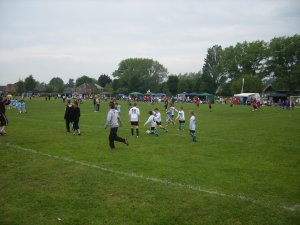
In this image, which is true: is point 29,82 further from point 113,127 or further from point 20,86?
point 113,127

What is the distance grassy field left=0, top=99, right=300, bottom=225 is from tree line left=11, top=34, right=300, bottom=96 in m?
84.2

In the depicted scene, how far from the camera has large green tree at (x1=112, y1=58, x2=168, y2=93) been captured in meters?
128

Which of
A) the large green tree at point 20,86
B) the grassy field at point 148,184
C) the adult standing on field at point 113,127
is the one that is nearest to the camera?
the grassy field at point 148,184

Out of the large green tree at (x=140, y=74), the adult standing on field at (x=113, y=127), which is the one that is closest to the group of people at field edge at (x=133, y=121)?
the adult standing on field at (x=113, y=127)

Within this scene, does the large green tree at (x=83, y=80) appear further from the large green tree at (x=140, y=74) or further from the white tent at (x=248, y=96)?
the white tent at (x=248, y=96)

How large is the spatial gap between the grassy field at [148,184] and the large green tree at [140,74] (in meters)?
112

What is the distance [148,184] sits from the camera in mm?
8227

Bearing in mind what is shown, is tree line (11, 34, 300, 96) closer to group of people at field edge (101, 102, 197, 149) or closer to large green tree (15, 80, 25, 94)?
large green tree (15, 80, 25, 94)

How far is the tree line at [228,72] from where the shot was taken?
318 feet

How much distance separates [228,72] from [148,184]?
111 meters

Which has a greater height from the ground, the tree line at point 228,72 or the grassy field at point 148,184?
the tree line at point 228,72

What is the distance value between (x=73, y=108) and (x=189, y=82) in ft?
322

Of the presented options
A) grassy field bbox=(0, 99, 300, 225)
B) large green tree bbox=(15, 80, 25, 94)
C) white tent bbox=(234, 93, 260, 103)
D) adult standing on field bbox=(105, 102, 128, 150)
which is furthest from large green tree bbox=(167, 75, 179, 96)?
adult standing on field bbox=(105, 102, 128, 150)

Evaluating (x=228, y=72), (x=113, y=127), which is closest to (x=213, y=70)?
(x=228, y=72)
